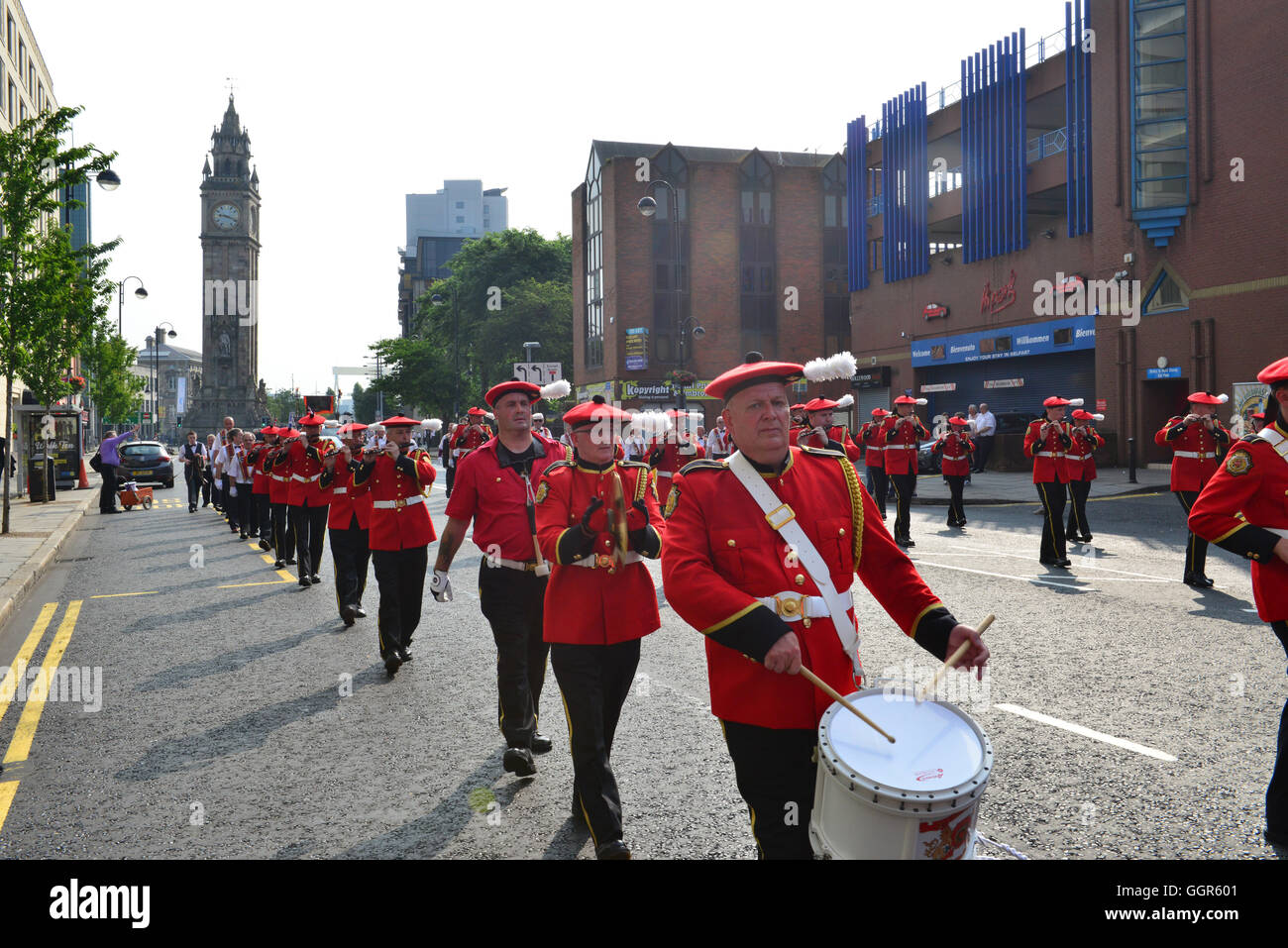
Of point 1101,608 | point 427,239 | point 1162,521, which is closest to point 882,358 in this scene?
point 1162,521

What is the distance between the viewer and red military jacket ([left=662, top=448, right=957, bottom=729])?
309 centimetres

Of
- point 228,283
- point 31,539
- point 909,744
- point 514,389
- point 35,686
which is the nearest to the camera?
point 909,744

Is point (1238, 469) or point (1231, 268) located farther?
point (1231, 268)

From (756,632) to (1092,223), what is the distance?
33.8 meters

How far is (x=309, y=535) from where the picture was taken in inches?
479

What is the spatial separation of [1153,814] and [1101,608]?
5350 millimetres

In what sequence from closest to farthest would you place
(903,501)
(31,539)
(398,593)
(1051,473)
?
(398,593), (1051,473), (903,501), (31,539)

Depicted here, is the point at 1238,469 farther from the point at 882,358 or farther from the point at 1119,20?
the point at 882,358

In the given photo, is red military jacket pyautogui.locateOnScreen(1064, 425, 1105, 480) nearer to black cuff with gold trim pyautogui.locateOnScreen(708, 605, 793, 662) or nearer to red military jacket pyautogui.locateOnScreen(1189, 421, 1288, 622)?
red military jacket pyautogui.locateOnScreen(1189, 421, 1288, 622)

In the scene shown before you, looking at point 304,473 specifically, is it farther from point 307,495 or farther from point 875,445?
point 875,445

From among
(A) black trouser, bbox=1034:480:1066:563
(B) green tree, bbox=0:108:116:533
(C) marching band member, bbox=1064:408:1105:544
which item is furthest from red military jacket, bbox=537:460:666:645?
(B) green tree, bbox=0:108:116:533

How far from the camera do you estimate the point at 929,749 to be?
269cm

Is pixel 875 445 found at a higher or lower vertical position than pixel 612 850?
higher

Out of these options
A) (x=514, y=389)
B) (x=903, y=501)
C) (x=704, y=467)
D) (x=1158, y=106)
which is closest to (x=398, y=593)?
(x=514, y=389)
